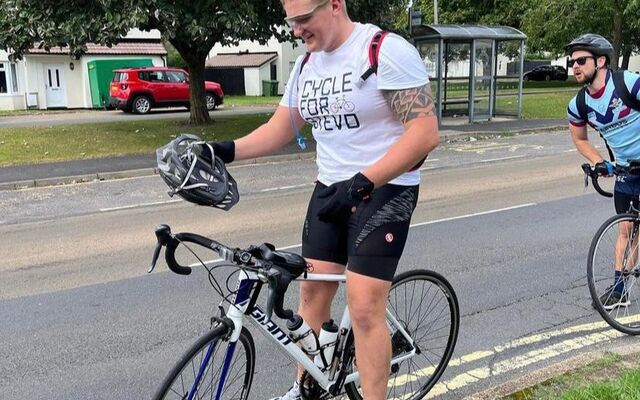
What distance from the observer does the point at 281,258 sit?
2422 millimetres

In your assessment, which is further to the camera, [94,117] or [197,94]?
[94,117]

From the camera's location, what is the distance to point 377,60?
95.3 inches

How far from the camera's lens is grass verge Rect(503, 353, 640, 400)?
294cm

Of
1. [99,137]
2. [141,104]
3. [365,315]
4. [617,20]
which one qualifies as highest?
[617,20]

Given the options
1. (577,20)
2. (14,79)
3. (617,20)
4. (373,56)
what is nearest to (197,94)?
(373,56)

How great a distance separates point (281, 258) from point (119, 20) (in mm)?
12093

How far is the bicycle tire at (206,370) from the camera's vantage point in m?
2.35

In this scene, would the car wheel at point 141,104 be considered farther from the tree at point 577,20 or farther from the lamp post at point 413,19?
the tree at point 577,20

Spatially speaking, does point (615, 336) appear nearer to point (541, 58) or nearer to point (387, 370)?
point (387, 370)

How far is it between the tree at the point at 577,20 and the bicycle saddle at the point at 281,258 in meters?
28.3

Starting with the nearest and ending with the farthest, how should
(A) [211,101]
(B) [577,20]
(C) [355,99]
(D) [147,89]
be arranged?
(C) [355,99] < (D) [147,89] < (A) [211,101] < (B) [577,20]

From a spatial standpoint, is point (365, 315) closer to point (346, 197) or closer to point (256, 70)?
point (346, 197)

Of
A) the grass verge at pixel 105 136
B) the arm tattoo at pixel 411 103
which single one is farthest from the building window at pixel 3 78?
the arm tattoo at pixel 411 103

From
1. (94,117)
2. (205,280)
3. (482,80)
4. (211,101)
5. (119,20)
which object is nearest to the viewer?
(205,280)
